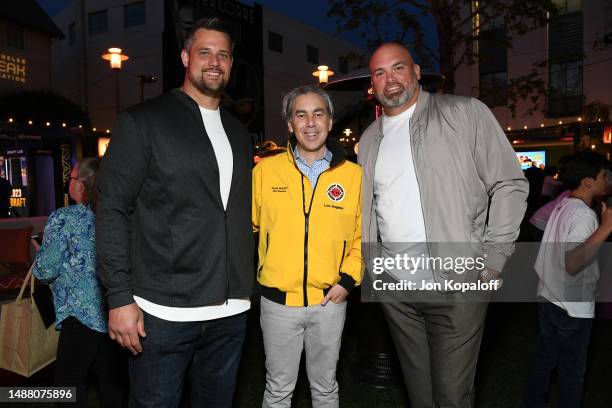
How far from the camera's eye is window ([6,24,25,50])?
20984 millimetres

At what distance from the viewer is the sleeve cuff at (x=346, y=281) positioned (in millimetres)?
2758

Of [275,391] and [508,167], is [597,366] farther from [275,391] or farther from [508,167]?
[275,391]

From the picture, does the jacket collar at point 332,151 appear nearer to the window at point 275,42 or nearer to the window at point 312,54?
the window at point 275,42

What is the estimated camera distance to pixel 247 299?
2.59 m

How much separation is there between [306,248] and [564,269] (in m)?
1.77

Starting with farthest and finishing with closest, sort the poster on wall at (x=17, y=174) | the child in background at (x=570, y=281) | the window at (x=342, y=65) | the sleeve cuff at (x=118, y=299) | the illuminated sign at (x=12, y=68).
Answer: the window at (x=342, y=65) < the illuminated sign at (x=12, y=68) < the poster on wall at (x=17, y=174) < the child in background at (x=570, y=281) < the sleeve cuff at (x=118, y=299)

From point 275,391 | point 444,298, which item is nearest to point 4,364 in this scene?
point 275,391

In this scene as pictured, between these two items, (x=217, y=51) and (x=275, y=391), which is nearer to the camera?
(x=217, y=51)

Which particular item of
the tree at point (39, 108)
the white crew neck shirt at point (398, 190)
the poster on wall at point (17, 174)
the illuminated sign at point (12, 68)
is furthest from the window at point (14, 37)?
the white crew neck shirt at point (398, 190)

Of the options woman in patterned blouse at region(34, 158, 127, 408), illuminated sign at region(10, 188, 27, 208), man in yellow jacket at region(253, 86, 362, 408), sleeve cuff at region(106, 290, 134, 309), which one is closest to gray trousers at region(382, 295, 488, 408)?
man in yellow jacket at region(253, 86, 362, 408)

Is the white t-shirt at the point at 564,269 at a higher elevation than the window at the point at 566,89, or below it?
below

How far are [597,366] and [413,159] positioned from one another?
3401 mm

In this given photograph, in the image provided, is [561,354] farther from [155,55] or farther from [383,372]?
[155,55]

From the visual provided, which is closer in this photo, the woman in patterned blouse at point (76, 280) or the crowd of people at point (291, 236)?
the crowd of people at point (291, 236)
